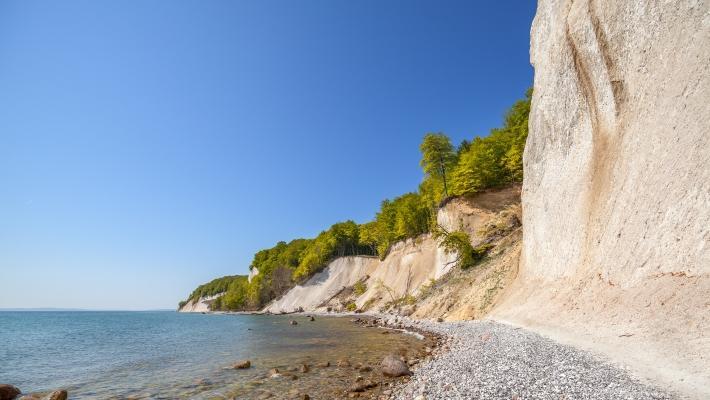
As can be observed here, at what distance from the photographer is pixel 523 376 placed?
947cm

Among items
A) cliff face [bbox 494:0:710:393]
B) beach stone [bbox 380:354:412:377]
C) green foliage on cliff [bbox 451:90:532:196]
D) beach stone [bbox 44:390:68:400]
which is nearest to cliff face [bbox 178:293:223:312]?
green foliage on cliff [bbox 451:90:532:196]

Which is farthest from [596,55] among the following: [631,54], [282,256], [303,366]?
[282,256]

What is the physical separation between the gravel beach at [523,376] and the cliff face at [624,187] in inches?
51.0

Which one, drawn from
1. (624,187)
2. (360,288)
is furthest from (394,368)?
(360,288)

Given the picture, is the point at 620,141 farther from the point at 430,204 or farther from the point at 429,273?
the point at 430,204

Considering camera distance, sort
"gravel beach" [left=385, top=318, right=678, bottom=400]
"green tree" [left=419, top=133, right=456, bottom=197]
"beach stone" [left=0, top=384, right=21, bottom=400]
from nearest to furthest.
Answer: "gravel beach" [left=385, top=318, right=678, bottom=400], "beach stone" [left=0, top=384, right=21, bottom=400], "green tree" [left=419, top=133, right=456, bottom=197]

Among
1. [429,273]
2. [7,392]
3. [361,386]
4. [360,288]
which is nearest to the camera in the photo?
[361,386]

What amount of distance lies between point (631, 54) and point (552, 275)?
12438mm

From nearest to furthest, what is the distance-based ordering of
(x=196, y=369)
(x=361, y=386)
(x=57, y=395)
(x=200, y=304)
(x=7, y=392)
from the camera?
(x=361, y=386) < (x=57, y=395) < (x=7, y=392) < (x=196, y=369) < (x=200, y=304)

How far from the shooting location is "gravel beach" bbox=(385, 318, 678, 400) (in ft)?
25.9

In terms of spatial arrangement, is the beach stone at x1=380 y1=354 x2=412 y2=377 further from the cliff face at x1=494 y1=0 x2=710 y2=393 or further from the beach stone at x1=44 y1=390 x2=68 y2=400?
the beach stone at x1=44 y1=390 x2=68 y2=400

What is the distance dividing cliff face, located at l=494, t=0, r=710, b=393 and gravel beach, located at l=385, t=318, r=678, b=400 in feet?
4.25

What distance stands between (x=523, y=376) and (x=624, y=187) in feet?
37.5

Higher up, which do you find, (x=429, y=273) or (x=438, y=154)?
(x=438, y=154)
